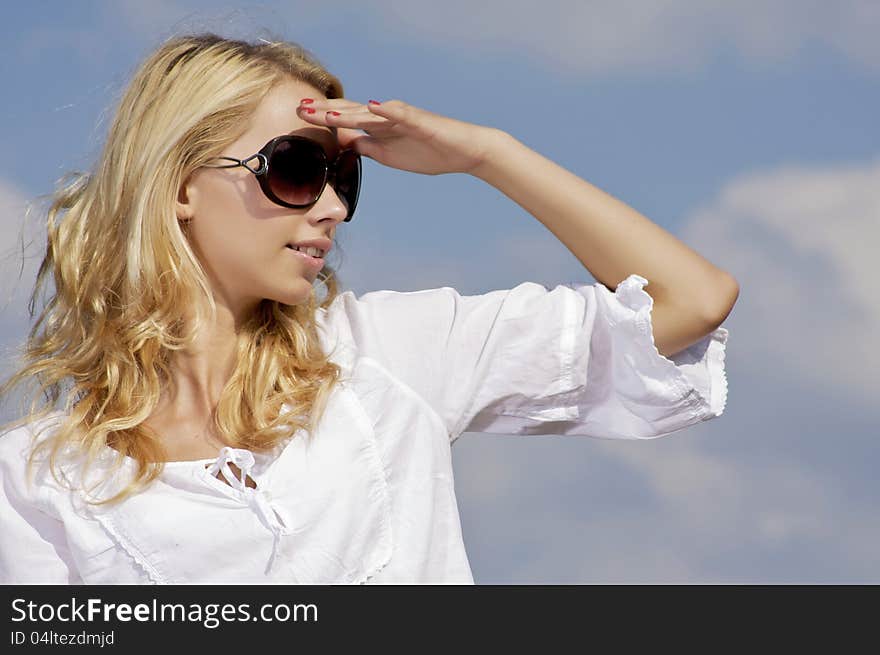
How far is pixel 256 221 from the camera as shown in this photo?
358cm

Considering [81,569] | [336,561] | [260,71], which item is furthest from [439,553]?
[260,71]

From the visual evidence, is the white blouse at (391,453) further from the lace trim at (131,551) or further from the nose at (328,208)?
the nose at (328,208)

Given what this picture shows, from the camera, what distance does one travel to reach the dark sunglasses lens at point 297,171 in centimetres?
355

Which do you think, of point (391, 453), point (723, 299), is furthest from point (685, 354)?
point (391, 453)

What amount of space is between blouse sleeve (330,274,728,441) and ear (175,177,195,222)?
0.68 meters

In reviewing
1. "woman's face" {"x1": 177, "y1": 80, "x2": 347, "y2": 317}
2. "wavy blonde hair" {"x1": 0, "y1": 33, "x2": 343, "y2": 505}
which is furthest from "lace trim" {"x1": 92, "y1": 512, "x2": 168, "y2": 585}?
"woman's face" {"x1": 177, "y1": 80, "x2": 347, "y2": 317}

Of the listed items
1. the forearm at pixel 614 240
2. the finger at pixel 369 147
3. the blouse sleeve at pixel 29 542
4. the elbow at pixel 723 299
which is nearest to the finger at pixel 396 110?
the finger at pixel 369 147

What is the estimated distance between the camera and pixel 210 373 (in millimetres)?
3736

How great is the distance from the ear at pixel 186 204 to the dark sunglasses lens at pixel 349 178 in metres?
0.45

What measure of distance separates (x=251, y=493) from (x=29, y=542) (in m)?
0.72

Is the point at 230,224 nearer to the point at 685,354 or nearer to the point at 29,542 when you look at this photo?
the point at 29,542

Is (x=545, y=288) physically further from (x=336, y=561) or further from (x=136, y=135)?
(x=136, y=135)

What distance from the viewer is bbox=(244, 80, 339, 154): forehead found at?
11.9 ft

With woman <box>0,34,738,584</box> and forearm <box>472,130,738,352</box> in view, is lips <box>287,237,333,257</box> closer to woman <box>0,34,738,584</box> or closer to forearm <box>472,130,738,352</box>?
woman <box>0,34,738,584</box>
